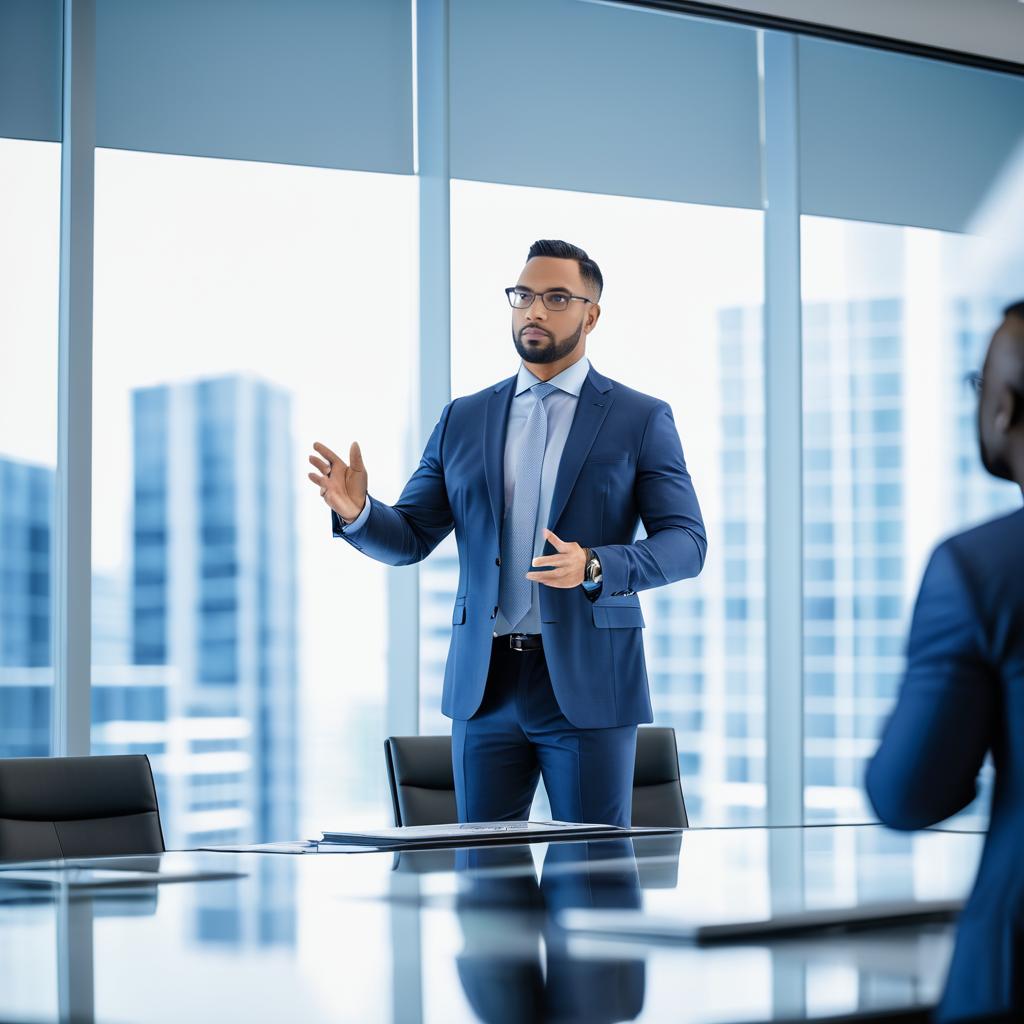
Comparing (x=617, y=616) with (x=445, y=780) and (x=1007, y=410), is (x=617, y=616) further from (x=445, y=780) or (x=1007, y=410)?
(x=1007, y=410)

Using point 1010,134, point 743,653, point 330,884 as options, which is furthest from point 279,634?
point 1010,134

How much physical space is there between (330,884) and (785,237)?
4747 mm

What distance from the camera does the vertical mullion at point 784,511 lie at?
5734 mm

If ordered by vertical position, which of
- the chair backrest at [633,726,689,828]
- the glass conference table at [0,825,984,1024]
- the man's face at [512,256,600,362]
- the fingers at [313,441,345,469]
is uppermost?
the man's face at [512,256,600,362]

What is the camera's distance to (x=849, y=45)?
6008mm

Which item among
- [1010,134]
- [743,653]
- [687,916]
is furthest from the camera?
[1010,134]

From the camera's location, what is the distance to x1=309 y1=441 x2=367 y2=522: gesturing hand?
2939 mm

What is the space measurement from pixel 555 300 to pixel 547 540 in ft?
2.29

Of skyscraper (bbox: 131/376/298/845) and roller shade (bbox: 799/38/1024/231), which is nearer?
skyscraper (bbox: 131/376/298/845)

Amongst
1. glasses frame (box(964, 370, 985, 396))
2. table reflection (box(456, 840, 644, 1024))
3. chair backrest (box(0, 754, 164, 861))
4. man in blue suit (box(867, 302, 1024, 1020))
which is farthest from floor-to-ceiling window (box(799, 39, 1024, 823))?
man in blue suit (box(867, 302, 1024, 1020))

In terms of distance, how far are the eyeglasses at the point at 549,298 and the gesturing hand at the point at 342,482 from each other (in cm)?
54

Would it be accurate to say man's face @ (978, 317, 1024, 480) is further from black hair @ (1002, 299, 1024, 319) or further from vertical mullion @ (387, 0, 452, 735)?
vertical mullion @ (387, 0, 452, 735)

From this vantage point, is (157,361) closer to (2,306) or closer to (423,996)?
(2,306)

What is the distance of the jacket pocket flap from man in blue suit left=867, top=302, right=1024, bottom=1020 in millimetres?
1953
